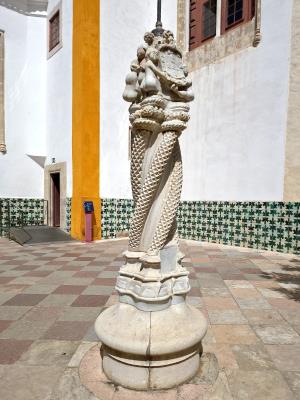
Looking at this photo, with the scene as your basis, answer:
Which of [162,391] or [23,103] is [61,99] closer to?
[23,103]

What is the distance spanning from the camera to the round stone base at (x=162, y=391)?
6.65 feet

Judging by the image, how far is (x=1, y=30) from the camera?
9.77 meters

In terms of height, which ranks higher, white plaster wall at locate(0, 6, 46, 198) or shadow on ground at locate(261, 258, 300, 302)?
white plaster wall at locate(0, 6, 46, 198)

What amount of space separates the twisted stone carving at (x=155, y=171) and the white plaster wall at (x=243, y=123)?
5332 millimetres

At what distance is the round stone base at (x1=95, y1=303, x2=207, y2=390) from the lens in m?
2.08

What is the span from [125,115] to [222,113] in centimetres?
312

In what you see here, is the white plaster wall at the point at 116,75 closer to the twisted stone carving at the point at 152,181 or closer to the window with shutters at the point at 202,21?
the window with shutters at the point at 202,21

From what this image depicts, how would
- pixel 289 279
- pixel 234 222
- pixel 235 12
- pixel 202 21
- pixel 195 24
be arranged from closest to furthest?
pixel 289 279 < pixel 234 222 < pixel 235 12 < pixel 202 21 < pixel 195 24

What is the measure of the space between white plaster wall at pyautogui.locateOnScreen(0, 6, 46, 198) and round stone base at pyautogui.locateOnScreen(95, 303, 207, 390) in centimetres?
882

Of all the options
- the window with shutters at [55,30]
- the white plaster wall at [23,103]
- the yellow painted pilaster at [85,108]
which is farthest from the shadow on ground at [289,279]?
the window with shutters at [55,30]

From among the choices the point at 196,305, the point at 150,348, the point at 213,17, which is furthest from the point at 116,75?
the point at 150,348

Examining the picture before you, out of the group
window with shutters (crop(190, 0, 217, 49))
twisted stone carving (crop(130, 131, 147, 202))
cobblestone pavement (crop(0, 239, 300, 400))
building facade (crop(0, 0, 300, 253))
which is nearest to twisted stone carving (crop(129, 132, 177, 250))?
twisted stone carving (crop(130, 131, 147, 202))

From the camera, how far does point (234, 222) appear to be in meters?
7.88

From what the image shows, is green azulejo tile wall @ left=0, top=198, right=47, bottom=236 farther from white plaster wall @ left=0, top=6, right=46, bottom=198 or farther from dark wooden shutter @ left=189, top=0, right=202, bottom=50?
dark wooden shutter @ left=189, top=0, right=202, bottom=50
